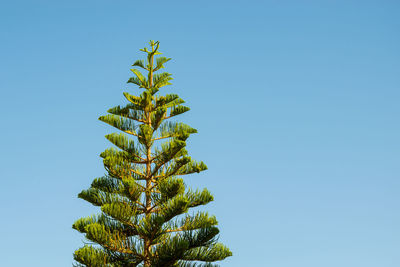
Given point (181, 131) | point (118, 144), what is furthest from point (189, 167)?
point (118, 144)

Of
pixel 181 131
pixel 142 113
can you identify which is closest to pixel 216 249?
pixel 181 131

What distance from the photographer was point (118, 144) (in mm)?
10500

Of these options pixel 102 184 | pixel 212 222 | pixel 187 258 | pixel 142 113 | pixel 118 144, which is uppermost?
pixel 142 113

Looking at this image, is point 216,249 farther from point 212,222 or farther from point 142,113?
point 142,113

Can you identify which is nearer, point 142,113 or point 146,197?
point 146,197

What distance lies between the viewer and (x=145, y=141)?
10484 mm

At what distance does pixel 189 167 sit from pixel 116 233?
1.95 m

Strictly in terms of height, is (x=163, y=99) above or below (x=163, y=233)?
above

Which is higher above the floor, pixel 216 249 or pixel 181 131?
pixel 181 131

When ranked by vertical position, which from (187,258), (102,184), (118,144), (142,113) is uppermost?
(142,113)

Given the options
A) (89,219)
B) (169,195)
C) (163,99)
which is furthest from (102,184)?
(163,99)

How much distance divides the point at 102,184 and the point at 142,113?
1697 millimetres

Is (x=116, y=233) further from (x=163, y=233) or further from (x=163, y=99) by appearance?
(x=163, y=99)

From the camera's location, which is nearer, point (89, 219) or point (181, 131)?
point (89, 219)
